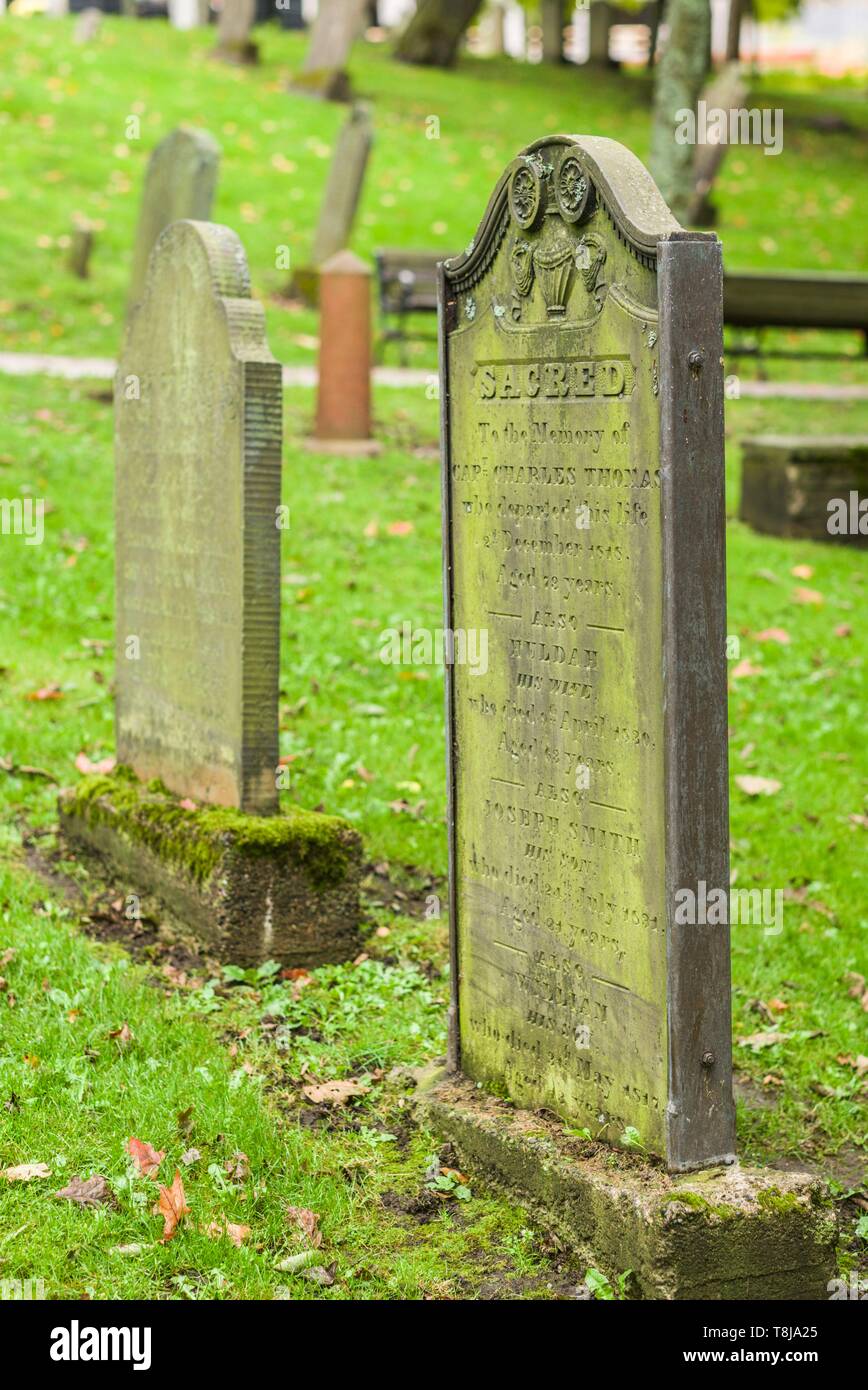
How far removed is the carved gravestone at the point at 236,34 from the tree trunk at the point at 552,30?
312 inches

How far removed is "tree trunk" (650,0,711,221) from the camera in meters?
15.4

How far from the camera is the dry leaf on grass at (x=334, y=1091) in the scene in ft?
15.4

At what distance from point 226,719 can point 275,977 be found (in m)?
0.87

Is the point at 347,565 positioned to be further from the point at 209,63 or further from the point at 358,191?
the point at 209,63

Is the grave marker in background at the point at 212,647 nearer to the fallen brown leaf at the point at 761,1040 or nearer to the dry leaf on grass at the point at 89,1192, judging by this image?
the fallen brown leaf at the point at 761,1040

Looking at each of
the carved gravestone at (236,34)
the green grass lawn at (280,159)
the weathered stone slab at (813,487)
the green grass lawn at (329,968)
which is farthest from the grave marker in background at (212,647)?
the carved gravestone at (236,34)

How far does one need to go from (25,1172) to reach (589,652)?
1833 mm

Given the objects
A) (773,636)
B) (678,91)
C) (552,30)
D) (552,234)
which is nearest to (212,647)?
(552,234)

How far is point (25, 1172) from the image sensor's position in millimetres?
4086

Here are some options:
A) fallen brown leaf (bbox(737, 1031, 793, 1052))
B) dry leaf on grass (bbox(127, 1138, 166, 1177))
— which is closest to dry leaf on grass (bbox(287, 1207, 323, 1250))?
dry leaf on grass (bbox(127, 1138, 166, 1177))

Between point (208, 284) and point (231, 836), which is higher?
point (208, 284)

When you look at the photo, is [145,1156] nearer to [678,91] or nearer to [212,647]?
[212,647]

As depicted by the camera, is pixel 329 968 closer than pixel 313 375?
Yes
